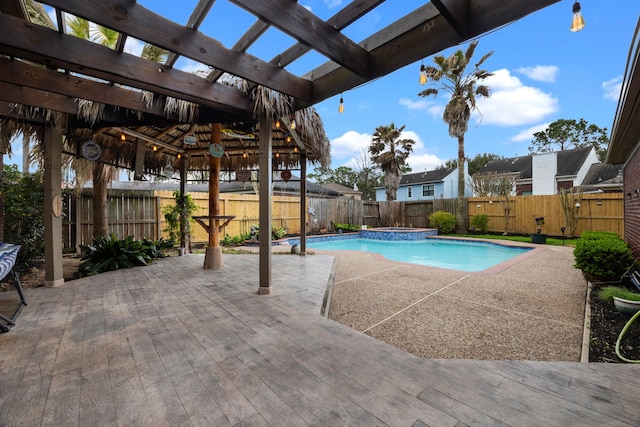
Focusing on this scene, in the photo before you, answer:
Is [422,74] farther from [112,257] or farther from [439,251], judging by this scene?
[439,251]

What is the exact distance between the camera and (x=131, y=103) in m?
3.60

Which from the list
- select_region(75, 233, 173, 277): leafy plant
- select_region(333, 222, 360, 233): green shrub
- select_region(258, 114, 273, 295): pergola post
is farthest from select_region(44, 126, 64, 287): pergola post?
select_region(333, 222, 360, 233): green shrub

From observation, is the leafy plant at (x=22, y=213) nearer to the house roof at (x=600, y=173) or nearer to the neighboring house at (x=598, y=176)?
the neighboring house at (x=598, y=176)

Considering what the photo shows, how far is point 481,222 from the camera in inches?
505

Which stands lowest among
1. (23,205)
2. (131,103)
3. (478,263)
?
(478,263)

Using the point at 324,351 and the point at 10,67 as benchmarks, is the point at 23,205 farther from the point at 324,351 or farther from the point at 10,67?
the point at 324,351

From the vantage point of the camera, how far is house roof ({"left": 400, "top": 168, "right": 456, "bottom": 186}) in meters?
21.5

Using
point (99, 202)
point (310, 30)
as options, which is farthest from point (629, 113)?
point (99, 202)

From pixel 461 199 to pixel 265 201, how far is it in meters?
12.3

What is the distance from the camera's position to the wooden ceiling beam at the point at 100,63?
2.28m

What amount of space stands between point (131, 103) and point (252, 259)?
3.71 meters

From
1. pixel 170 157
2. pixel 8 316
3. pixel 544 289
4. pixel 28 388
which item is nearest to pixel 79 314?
pixel 8 316

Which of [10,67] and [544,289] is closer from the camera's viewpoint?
[10,67]

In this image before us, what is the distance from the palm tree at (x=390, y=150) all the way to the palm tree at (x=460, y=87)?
4.42 m
